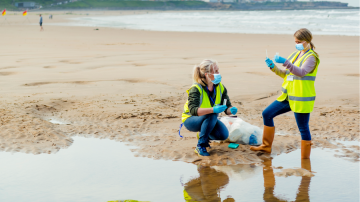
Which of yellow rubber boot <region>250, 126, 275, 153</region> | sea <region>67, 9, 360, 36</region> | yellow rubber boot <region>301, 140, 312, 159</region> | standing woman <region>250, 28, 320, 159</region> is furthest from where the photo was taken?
sea <region>67, 9, 360, 36</region>

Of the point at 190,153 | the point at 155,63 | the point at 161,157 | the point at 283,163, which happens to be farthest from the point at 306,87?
the point at 155,63

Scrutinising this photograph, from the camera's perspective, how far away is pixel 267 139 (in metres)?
4.71

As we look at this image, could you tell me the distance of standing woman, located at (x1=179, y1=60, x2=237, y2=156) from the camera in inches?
168

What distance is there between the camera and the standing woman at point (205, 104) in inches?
168

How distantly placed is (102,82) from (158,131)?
12.6 feet

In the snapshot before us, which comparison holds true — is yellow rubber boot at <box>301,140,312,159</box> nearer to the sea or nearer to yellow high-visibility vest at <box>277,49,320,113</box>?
yellow high-visibility vest at <box>277,49,320,113</box>

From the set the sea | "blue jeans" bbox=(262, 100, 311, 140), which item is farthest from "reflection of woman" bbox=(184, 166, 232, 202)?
the sea

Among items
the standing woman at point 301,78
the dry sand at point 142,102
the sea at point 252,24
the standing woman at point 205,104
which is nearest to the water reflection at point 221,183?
the dry sand at point 142,102

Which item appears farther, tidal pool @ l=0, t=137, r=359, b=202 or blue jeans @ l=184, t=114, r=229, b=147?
blue jeans @ l=184, t=114, r=229, b=147

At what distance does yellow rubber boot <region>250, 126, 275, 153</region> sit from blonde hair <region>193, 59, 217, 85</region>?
106cm

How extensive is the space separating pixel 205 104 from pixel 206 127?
29cm

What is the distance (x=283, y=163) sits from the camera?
4.46 metres

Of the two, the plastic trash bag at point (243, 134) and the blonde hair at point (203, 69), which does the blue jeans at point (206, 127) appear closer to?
the plastic trash bag at point (243, 134)

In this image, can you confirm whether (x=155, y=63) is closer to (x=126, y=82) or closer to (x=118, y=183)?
(x=126, y=82)
